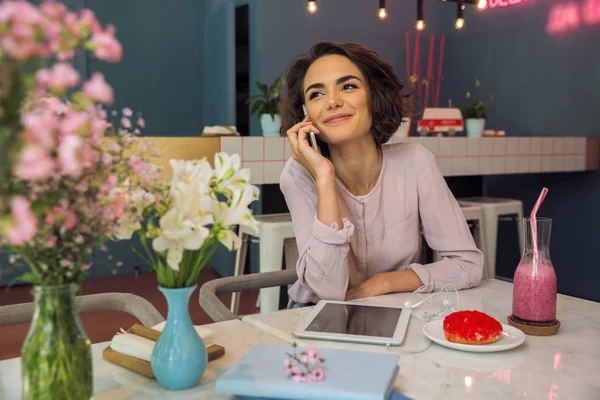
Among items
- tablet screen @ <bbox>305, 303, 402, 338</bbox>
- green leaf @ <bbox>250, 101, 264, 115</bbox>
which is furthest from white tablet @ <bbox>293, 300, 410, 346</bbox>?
green leaf @ <bbox>250, 101, 264, 115</bbox>

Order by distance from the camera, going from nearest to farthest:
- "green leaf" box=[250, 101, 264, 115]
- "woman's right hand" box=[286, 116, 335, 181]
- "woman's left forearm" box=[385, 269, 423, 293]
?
1. "woman's left forearm" box=[385, 269, 423, 293]
2. "woman's right hand" box=[286, 116, 335, 181]
3. "green leaf" box=[250, 101, 264, 115]

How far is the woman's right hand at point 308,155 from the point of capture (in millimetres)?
1647

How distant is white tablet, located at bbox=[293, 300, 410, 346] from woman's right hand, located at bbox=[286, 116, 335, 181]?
0.42m

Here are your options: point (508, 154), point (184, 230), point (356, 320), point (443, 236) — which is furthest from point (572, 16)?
point (184, 230)

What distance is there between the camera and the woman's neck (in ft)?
6.22

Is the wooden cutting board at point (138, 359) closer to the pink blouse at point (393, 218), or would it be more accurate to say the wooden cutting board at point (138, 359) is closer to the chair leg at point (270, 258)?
the pink blouse at point (393, 218)

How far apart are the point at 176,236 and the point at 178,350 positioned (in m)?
0.21

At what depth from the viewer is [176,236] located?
747mm

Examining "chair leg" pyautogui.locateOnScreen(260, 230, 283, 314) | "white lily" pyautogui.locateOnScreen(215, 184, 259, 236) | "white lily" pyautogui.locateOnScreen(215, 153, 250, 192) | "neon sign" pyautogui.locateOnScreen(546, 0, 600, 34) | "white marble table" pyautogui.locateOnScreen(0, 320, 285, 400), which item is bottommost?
"chair leg" pyautogui.locateOnScreen(260, 230, 283, 314)

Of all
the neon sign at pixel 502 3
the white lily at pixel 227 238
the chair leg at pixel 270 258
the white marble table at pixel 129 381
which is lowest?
the chair leg at pixel 270 258

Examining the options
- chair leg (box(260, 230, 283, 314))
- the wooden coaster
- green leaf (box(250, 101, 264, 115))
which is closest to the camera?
the wooden coaster

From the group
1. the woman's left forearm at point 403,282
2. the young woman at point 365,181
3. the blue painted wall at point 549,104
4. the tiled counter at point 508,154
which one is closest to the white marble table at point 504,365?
the woman's left forearm at point 403,282

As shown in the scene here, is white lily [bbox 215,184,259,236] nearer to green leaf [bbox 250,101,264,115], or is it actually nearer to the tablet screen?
the tablet screen

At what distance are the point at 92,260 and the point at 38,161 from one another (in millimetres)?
287
